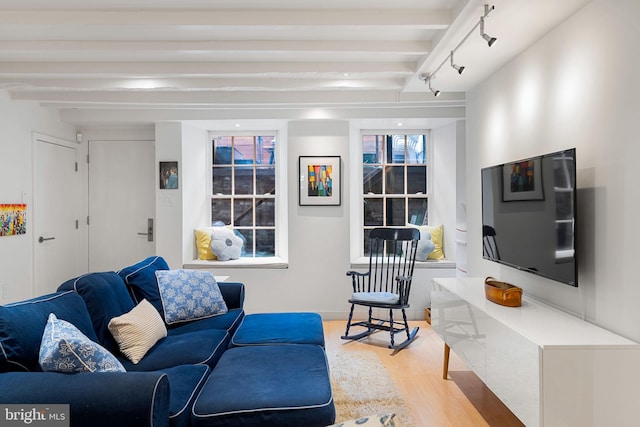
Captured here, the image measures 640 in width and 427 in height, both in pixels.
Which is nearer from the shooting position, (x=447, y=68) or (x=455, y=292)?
(x=455, y=292)

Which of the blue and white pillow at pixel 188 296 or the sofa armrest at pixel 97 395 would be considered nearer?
the sofa armrest at pixel 97 395

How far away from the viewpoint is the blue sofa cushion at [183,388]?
1.67 meters

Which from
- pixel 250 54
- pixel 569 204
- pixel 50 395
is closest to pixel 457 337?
pixel 569 204

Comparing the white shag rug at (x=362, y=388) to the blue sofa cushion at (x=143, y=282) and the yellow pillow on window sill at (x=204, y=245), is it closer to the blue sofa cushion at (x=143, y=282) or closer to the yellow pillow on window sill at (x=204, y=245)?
the blue sofa cushion at (x=143, y=282)

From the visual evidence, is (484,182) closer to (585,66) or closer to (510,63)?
(510,63)

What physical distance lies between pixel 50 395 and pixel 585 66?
277 cm

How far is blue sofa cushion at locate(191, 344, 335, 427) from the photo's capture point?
1.68 m

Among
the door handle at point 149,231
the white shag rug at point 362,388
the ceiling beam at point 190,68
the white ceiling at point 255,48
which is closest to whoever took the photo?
the white ceiling at point 255,48

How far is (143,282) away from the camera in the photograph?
288 centimetres

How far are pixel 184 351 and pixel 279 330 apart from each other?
0.65 metres

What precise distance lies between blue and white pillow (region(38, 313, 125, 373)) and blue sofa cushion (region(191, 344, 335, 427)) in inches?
17.6

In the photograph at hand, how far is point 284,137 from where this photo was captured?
15.7 feet

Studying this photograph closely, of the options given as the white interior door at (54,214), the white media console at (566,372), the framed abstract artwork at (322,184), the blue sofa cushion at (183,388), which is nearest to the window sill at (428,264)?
the framed abstract artwork at (322,184)

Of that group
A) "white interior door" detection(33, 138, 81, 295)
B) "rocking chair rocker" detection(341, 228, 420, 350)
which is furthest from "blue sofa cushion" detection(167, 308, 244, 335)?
"white interior door" detection(33, 138, 81, 295)
